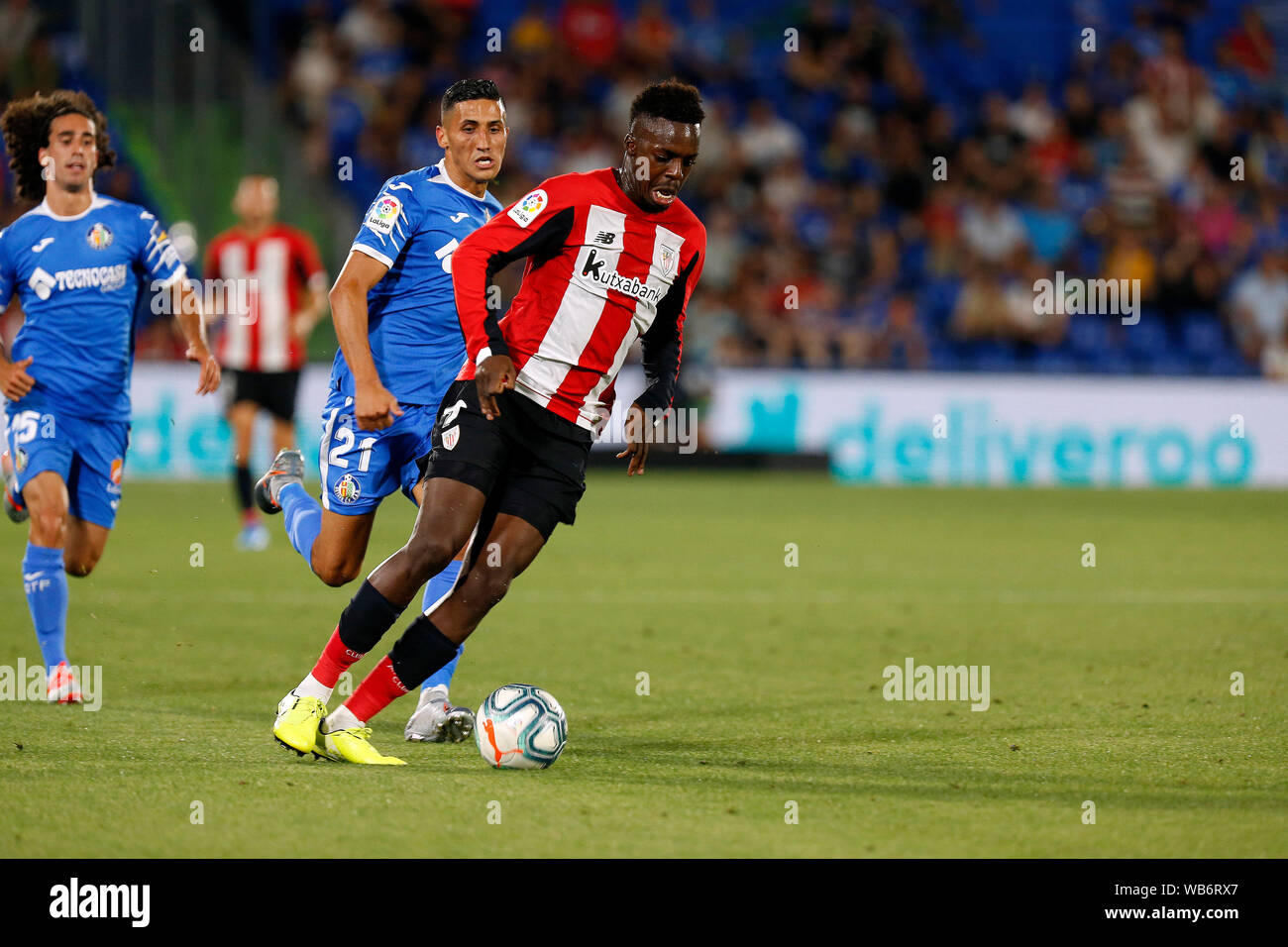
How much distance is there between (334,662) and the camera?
548 centimetres

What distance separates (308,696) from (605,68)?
18.0 m

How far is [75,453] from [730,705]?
9.85 ft

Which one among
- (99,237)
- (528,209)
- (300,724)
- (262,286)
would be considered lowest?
(300,724)

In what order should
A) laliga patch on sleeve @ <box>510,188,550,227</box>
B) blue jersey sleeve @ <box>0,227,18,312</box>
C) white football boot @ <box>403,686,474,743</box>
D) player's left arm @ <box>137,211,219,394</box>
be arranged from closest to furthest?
laliga patch on sleeve @ <box>510,188,550,227</box>
white football boot @ <box>403,686,474,743</box>
blue jersey sleeve @ <box>0,227,18,312</box>
player's left arm @ <box>137,211,219,394</box>

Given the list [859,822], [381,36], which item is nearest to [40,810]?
[859,822]

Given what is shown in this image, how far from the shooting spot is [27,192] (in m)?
7.18

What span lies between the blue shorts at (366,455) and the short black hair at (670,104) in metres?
1.44

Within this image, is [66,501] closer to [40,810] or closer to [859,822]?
[40,810]

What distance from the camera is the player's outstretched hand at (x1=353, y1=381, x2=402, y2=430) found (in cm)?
541

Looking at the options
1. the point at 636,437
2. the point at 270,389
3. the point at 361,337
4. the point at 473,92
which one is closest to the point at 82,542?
the point at 361,337

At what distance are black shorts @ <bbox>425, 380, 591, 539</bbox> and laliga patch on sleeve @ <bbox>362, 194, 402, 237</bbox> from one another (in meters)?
0.69

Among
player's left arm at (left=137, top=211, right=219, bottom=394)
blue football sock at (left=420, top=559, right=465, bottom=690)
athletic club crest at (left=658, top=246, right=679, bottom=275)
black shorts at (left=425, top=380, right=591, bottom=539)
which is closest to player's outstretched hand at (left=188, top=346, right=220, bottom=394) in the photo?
player's left arm at (left=137, top=211, right=219, bottom=394)

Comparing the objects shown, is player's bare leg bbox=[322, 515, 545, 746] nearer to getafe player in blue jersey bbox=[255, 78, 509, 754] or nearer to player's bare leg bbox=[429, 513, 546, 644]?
player's bare leg bbox=[429, 513, 546, 644]

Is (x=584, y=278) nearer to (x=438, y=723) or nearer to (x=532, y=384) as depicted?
(x=532, y=384)
